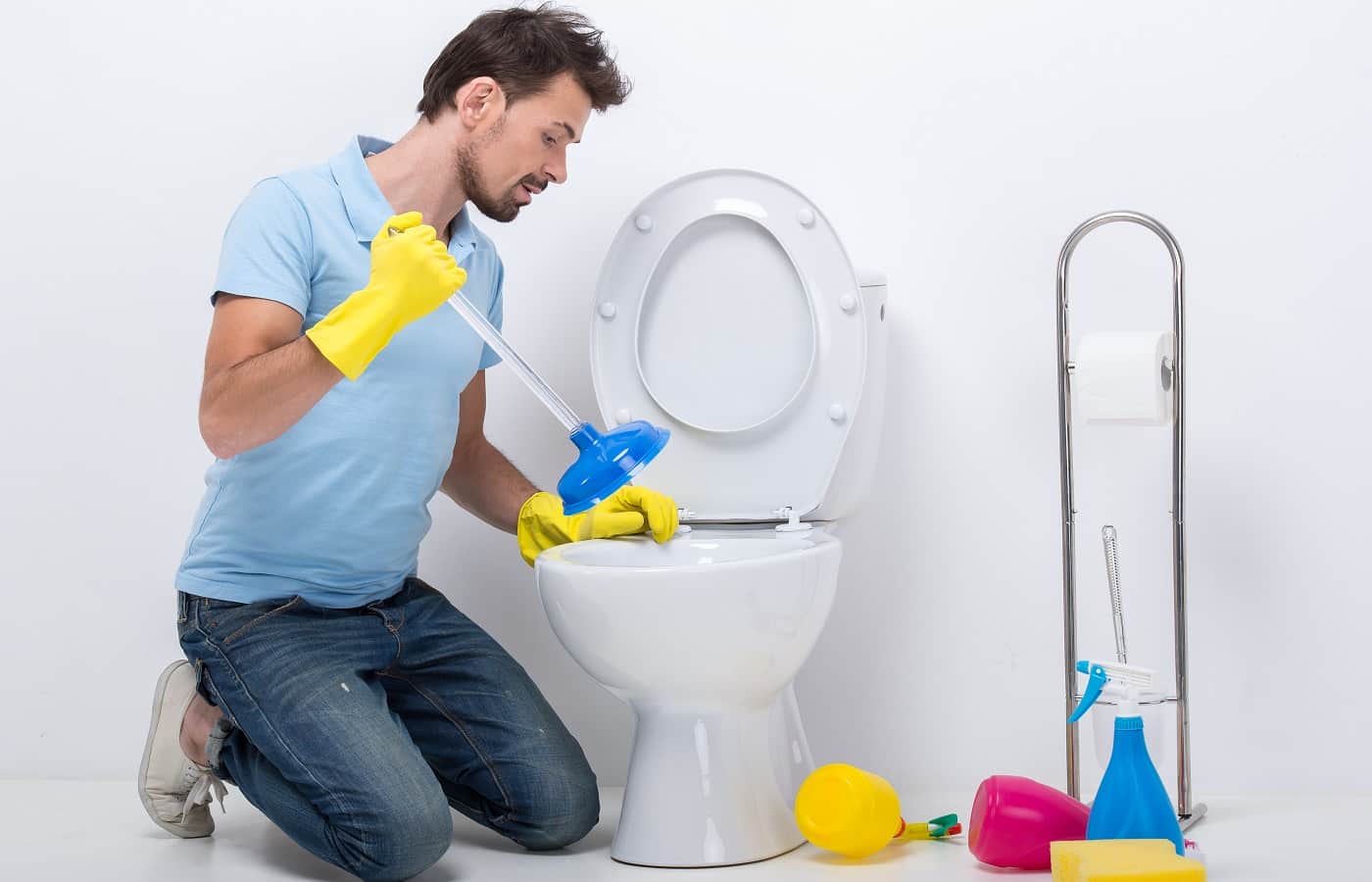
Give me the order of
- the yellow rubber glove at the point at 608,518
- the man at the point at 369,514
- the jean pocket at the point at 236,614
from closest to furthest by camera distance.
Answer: the man at the point at 369,514 → the jean pocket at the point at 236,614 → the yellow rubber glove at the point at 608,518

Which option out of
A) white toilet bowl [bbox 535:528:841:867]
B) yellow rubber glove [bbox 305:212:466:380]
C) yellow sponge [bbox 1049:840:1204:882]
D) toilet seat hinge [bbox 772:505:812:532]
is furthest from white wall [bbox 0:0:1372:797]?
yellow rubber glove [bbox 305:212:466:380]

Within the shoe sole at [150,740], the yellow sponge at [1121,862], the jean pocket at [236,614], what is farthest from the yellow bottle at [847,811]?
the shoe sole at [150,740]

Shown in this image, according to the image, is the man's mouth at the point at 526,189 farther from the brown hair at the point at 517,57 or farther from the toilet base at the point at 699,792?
the toilet base at the point at 699,792

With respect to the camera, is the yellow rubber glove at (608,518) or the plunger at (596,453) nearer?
the plunger at (596,453)

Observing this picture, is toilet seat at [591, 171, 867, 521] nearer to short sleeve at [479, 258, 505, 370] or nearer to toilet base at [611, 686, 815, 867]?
short sleeve at [479, 258, 505, 370]

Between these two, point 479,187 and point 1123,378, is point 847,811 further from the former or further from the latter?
point 479,187

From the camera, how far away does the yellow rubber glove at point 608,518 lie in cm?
159

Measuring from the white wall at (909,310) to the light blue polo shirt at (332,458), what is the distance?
38 cm

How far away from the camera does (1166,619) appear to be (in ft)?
5.83

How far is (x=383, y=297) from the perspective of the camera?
1.31m

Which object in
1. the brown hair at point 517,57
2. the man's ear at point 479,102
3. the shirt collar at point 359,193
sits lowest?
the shirt collar at point 359,193

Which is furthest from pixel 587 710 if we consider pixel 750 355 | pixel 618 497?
pixel 750 355

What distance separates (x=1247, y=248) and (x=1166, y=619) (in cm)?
51

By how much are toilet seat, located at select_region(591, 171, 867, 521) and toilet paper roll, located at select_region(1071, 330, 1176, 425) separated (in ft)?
0.89
